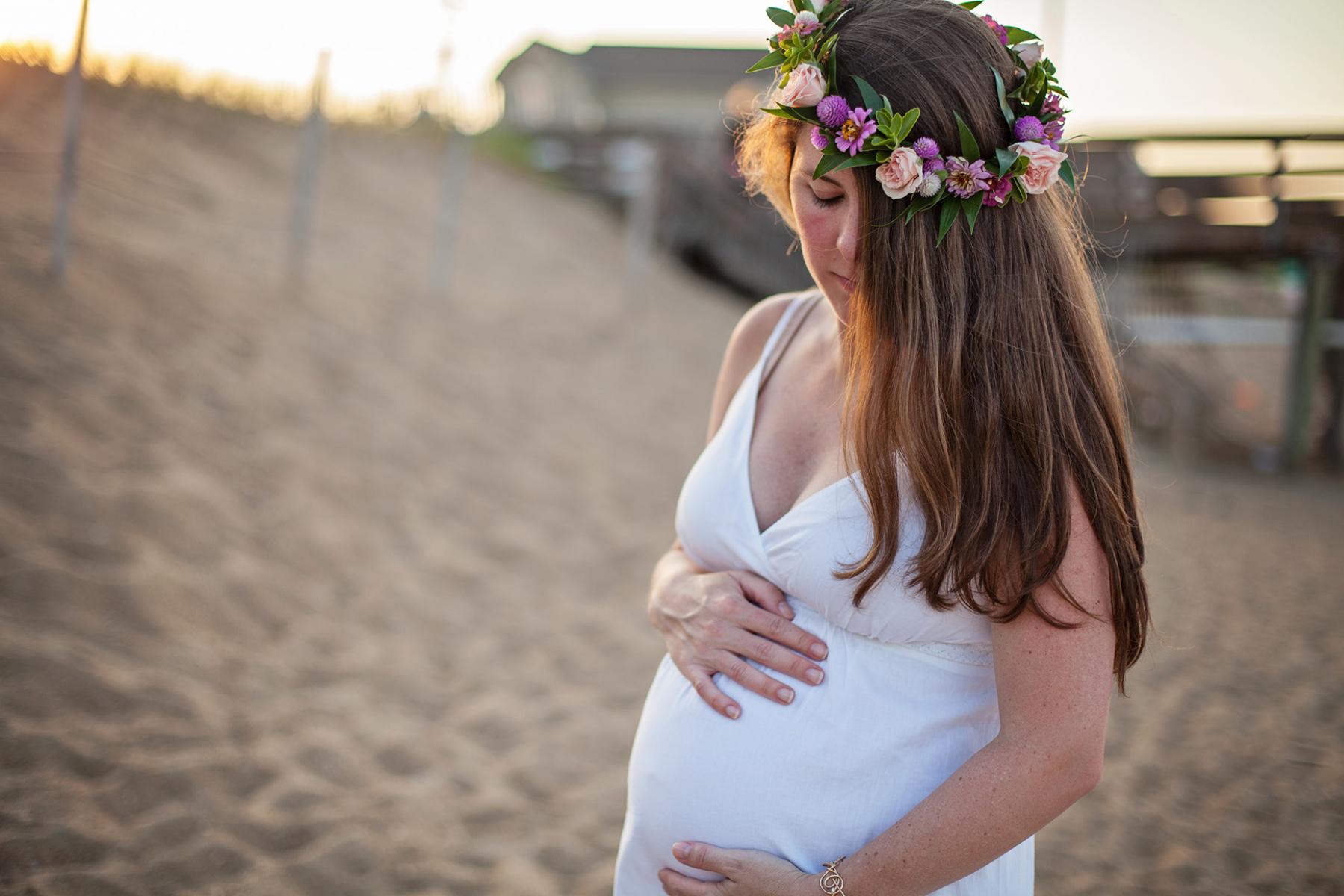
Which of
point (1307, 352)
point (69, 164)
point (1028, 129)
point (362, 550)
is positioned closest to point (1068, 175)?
point (1028, 129)

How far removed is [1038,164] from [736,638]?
2.36ft

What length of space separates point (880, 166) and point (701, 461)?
51 cm

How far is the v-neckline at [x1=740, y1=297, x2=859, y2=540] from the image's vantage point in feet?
3.82

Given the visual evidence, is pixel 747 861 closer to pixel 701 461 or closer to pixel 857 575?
pixel 857 575

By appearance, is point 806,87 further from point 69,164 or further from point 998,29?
point 69,164

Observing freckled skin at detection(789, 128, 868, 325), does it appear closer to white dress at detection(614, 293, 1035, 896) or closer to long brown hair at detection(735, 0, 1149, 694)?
long brown hair at detection(735, 0, 1149, 694)

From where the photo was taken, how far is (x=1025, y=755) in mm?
1021

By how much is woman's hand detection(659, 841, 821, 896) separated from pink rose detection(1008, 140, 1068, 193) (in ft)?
2.90

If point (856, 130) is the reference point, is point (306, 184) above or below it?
above

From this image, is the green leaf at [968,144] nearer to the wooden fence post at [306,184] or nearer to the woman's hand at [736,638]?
the woman's hand at [736,638]

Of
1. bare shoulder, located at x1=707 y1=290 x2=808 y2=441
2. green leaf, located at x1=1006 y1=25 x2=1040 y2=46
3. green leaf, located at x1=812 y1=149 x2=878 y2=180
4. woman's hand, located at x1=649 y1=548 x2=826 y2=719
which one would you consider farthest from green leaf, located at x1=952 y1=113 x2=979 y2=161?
woman's hand, located at x1=649 y1=548 x2=826 y2=719

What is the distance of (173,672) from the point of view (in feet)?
10.2

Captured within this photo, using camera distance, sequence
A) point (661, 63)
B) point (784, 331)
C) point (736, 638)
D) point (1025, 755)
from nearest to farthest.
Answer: point (1025, 755) < point (736, 638) < point (784, 331) < point (661, 63)

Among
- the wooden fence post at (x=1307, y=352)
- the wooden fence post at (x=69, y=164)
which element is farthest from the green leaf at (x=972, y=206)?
the wooden fence post at (x=1307, y=352)
